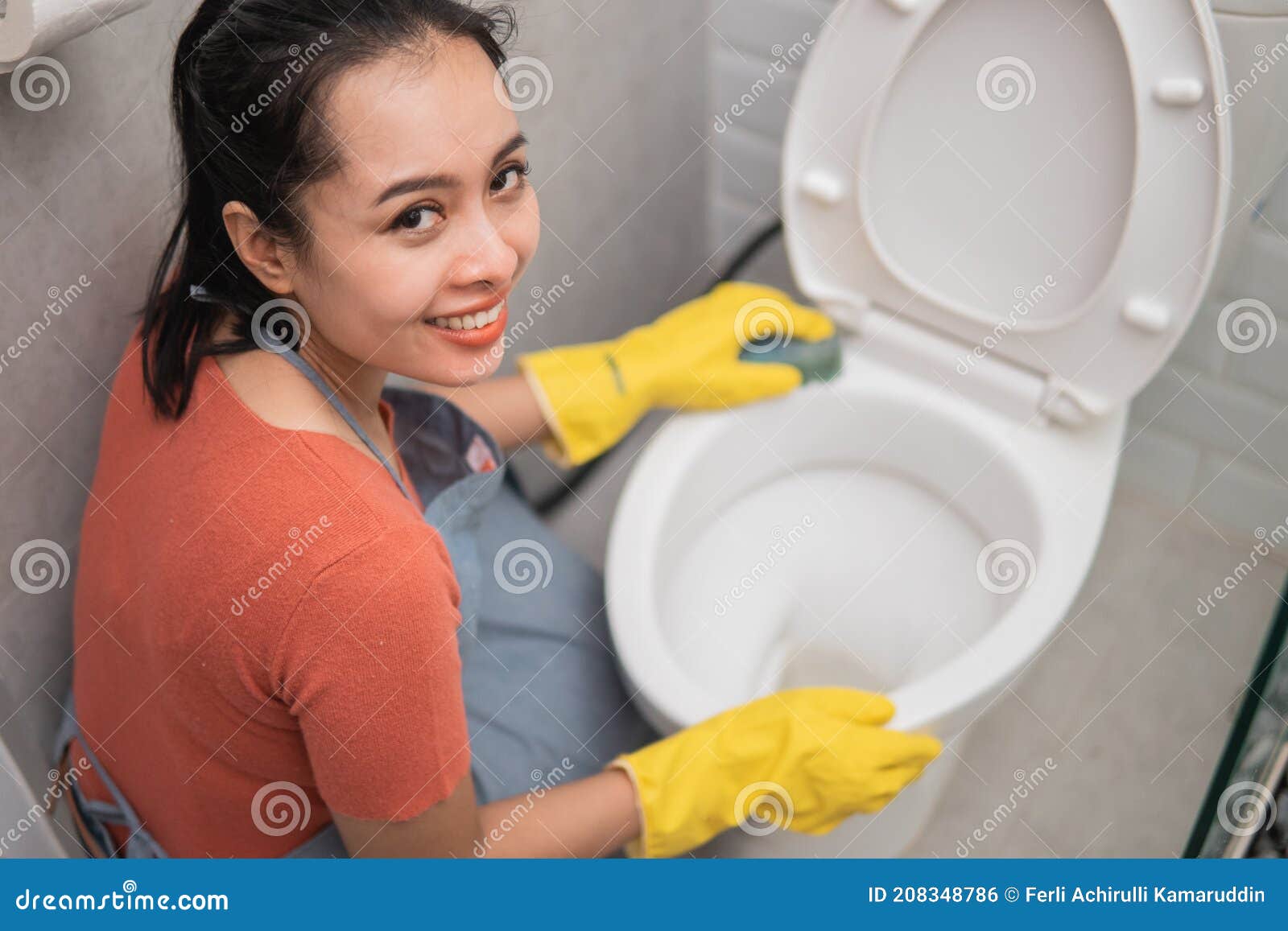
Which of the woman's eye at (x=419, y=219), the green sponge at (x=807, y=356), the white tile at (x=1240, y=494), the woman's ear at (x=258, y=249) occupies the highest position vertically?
the white tile at (x=1240, y=494)

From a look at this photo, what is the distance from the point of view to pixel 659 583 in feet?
3.41

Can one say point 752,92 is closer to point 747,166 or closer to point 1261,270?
point 747,166

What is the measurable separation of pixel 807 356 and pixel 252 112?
0.62 meters

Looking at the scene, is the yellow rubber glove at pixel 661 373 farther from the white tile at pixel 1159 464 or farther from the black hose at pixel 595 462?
the white tile at pixel 1159 464

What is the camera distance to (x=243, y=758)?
2.35 ft

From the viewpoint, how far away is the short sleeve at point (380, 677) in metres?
0.61

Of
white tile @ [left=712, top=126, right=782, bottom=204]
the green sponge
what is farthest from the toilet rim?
white tile @ [left=712, top=126, right=782, bottom=204]

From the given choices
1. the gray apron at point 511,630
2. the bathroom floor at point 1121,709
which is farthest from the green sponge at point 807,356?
the bathroom floor at point 1121,709

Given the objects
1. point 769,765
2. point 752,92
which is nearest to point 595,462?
point 752,92

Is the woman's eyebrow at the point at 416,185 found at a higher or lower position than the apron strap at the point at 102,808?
higher

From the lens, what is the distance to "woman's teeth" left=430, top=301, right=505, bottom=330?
2.22ft

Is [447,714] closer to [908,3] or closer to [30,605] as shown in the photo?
[30,605]

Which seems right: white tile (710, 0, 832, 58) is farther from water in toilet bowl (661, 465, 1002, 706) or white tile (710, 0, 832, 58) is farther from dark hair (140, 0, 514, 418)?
dark hair (140, 0, 514, 418)

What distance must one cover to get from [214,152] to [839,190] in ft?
1.92
